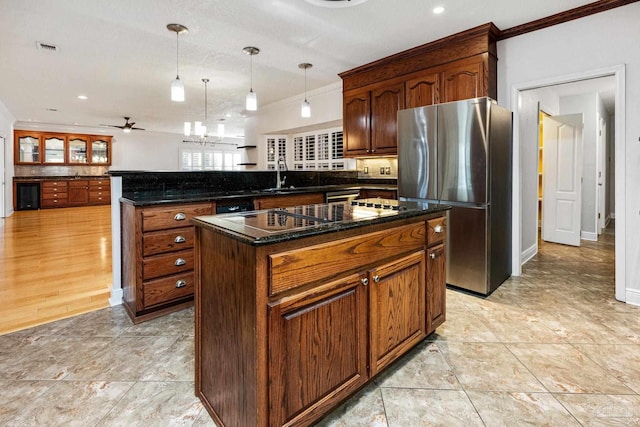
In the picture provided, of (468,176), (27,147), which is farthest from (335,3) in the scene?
(27,147)

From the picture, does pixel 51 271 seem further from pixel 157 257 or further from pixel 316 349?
pixel 316 349

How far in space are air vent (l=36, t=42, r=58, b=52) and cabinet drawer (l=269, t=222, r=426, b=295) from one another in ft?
13.9

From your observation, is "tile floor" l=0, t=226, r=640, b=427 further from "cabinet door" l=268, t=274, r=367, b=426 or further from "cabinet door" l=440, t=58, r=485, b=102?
"cabinet door" l=440, t=58, r=485, b=102

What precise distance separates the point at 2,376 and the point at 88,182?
10.2 meters

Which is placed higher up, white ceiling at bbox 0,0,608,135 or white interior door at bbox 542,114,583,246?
white ceiling at bbox 0,0,608,135

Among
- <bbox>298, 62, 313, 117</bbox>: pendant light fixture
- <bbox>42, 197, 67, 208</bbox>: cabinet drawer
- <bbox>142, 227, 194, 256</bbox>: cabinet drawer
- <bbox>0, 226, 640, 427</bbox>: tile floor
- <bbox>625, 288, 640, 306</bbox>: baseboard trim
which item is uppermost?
<bbox>298, 62, 313, 117</bbox>: pendant light fixture

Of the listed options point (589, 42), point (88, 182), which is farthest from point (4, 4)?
point (88, 182)

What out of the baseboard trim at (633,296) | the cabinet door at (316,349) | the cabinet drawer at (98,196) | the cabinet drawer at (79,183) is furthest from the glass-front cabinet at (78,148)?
the baseboard trim at (633,296)

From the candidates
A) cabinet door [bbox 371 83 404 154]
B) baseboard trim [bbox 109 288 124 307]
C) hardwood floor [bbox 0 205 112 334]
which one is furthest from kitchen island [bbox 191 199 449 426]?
cabinet door [bbox 371 83 404 154]

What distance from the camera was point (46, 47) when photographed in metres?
3.78

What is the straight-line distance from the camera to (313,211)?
1893mm

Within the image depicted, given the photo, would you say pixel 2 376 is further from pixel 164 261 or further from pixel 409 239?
pixel 409 239

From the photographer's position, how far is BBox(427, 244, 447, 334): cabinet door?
79.1 inches

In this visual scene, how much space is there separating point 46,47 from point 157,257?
3.08 m
